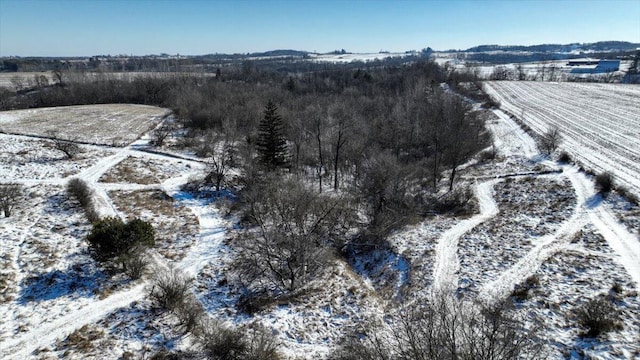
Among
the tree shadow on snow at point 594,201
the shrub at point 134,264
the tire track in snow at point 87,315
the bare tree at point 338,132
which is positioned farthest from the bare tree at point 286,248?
the tree shadow on snow at point 594,201

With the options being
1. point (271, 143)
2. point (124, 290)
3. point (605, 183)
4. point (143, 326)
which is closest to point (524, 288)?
point (605, 183)

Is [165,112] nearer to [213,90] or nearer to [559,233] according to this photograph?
[213,90]

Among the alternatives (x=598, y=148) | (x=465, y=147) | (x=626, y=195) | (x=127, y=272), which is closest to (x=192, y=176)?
(x=127, y=272)

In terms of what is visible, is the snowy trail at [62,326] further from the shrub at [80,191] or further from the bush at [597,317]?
the bush at [597,317]

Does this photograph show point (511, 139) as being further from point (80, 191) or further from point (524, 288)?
point (80, 191)

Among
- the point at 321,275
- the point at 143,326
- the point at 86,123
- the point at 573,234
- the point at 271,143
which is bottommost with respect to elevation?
the point at 321,275

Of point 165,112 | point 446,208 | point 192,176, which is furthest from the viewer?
point 165,112
